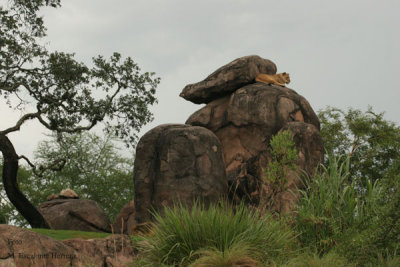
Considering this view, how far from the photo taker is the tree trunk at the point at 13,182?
61.7 feet

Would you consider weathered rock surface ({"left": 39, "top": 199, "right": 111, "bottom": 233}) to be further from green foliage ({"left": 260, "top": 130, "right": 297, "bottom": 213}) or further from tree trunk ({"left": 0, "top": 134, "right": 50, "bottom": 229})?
green foliage ({"left": 260, "top": 130, "right": 297, "bottom": 213})

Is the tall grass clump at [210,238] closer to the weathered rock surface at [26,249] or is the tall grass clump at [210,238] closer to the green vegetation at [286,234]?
the green vegetation at [286,234]

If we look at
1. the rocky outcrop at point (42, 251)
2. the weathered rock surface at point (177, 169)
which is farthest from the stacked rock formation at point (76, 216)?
the rocky outcrop at point (42, 251)

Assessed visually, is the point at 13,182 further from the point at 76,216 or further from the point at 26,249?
the point at 26,249

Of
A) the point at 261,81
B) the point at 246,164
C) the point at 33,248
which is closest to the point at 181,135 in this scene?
the point at 246,164

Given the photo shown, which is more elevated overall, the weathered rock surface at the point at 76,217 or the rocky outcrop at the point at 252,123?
the rocky outcrop at the point at 252,123

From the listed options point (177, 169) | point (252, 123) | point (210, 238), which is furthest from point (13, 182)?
point (210, 238)

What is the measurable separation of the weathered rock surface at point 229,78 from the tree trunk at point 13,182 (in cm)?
803

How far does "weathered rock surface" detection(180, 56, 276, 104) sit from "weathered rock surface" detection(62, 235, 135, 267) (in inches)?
486

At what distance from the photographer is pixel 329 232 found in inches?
352

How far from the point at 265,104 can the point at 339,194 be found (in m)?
10.7

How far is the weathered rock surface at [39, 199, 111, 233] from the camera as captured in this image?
22691 mm

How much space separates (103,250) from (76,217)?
1345 centimetres

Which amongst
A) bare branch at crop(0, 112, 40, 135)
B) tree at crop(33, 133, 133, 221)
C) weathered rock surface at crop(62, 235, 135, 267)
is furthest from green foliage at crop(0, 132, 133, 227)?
weathered rock surface at crop(62, 235, 135, 267)
